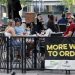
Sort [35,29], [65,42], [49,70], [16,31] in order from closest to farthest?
[65,42], [49,70], [16,31], [35,29]

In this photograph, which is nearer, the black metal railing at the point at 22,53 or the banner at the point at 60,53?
the banner at the point at 60,53

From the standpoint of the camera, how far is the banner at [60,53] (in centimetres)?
1189

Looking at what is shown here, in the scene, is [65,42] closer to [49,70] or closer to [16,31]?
[49,70]

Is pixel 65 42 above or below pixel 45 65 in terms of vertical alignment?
above

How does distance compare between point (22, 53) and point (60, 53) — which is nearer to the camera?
point (60, 53)

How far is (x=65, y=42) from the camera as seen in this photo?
11.9 meters

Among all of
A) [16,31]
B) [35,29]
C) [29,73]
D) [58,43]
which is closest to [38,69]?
[29,73]

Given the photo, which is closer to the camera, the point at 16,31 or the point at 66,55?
the point at 66,55

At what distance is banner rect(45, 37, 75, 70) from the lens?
39.0 feet

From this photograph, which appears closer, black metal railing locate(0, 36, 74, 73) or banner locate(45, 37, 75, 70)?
banner locate(45, 37, 75, 70)

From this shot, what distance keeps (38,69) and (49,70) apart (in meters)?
0.55

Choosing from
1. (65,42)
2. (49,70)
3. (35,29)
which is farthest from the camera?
(35,29)

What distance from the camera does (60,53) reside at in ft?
39.4

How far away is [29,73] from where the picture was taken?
488 inches
